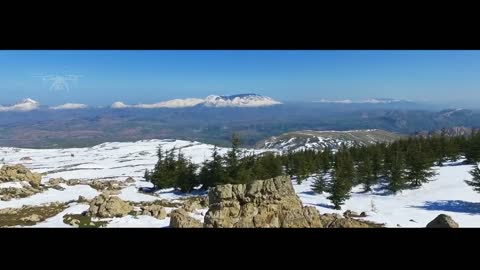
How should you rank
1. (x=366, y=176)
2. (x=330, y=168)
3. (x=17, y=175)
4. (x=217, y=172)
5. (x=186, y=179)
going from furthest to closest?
(x=330, y=168) → (x=186, y=179) → (x=217, y=172) → (x=366, y=176) → (x=17, y=175)

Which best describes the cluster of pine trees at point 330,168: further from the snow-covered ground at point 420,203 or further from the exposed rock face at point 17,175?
the exposed rock face at point 17,175

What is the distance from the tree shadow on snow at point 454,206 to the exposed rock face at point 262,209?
12.0 metres

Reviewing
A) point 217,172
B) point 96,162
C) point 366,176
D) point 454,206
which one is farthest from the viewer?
point 96,162

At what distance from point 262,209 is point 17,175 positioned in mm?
27711

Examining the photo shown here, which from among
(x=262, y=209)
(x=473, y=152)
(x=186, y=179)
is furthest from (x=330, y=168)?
(x=262, y=209)

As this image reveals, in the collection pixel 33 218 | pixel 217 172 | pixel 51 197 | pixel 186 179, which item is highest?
pixel 217 172

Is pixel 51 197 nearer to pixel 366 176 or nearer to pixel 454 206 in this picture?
pixel 366 176

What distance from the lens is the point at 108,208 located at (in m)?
21.2

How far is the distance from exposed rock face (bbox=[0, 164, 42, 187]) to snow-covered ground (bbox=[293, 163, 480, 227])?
24.4 meters

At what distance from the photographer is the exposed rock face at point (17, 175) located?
32688mm
